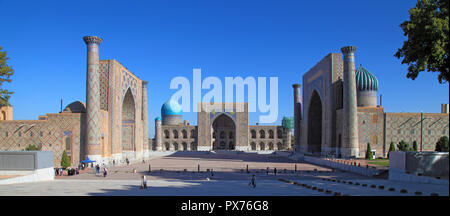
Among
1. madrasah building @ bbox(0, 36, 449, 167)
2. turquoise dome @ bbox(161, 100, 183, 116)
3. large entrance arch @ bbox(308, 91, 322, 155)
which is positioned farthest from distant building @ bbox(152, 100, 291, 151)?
large entrance arch @ bbox(308, 91, 322, 155)

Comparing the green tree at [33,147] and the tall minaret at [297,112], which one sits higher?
the tall minaret at [297,112]

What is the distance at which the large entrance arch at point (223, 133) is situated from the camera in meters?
62.8

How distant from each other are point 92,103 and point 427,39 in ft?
73.6

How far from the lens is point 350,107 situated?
99.4ft

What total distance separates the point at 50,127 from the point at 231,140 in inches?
1555

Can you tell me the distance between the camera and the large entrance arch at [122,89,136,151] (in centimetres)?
3612

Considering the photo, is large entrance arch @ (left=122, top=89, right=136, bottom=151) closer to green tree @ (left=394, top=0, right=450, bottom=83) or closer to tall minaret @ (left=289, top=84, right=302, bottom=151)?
tall minaret @ (left=289, top=84, right=302, bottom=151)

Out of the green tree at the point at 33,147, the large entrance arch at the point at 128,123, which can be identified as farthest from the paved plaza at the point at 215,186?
the large entrance arch at the point at 128,123

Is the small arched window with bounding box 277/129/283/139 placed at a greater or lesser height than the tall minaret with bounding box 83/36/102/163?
lesser

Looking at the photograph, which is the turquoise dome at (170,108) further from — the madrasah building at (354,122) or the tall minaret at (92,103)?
the tall minaret at (92,103)

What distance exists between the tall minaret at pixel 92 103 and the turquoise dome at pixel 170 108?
4058 cm

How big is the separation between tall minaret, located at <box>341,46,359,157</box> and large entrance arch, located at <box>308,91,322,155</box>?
10.6m
